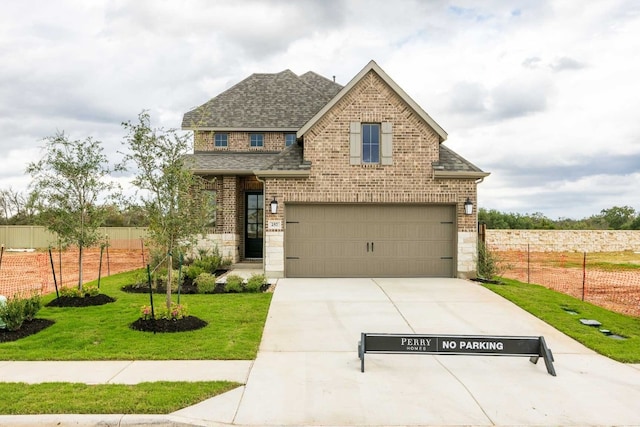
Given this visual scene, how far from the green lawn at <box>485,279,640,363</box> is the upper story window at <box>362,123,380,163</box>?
18.5 feet

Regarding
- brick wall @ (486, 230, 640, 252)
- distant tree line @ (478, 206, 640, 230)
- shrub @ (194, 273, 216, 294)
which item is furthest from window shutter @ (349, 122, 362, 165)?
distant tree line @ (478, 206, 640, 230)

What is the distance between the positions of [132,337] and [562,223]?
216 feet

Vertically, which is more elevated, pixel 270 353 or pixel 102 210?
pixel 102 210

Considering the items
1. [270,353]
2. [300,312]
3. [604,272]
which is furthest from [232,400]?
[604,272]

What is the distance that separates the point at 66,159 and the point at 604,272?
25.6m

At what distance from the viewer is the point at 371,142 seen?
15500 mm

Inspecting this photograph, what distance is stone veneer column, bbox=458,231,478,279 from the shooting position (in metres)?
15.3

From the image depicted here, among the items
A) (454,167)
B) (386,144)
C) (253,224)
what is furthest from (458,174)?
(253,224)

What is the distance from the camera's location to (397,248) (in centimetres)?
1555

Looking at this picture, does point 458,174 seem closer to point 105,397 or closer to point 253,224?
point 253,224

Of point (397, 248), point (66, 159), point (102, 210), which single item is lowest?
point (397, 248)

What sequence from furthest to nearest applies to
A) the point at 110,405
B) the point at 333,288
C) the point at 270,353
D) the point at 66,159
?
the point at 333,288, the point at 66,159, the point at 270,353, the point at 110,405

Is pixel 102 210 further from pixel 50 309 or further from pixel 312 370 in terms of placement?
pixel 312 370

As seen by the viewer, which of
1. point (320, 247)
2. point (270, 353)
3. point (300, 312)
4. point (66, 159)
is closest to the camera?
point (270, 353)
